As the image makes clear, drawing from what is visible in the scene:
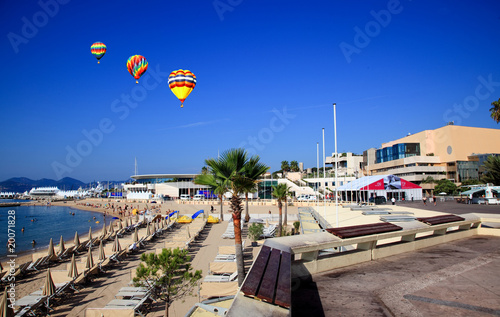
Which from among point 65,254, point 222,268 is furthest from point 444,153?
point 65,254

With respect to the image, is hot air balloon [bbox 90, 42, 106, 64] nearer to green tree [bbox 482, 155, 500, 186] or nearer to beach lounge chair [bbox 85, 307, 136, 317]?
beach lounge chair [bbox 85, 307, 136, 317]

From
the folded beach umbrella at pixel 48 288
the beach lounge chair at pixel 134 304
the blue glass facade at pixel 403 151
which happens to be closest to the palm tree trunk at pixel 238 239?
the beach lounge chair at pixel 134 304

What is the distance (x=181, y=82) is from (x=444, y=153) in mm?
65088

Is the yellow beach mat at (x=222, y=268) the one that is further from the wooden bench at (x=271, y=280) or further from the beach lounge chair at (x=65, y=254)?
the beach lounge chair at (x=65, y=254)

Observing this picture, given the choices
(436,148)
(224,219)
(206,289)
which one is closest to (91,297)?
(206,289)

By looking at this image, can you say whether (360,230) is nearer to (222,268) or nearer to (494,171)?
(222,268)

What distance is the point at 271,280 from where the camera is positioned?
3.19 m

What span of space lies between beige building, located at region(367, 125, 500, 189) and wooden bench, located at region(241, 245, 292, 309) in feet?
243

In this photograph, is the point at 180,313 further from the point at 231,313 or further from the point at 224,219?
the point at 224,219

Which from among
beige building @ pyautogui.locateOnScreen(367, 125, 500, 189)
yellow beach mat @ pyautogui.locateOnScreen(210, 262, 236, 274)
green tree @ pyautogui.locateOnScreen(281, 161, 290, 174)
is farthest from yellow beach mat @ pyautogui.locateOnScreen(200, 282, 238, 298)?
green tree @ pyautogui.locateOnScreen(281, 161, 290, 174)

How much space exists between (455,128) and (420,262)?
79.3 metres

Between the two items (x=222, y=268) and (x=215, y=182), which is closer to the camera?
(x=215, y=182)

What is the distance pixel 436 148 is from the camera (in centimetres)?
7338

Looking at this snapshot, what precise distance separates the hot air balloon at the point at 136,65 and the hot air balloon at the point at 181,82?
7577mm
